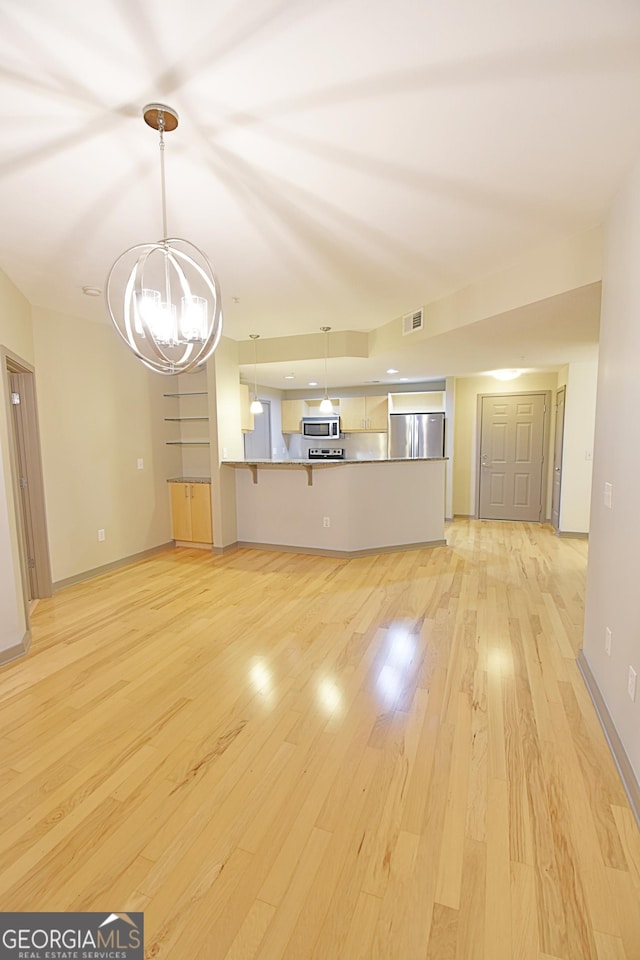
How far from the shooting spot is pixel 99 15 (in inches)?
48.6

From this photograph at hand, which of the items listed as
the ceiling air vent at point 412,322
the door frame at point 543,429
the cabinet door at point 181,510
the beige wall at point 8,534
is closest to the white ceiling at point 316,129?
the beige wall at point 8,534

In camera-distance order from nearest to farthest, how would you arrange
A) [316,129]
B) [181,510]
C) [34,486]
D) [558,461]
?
1. [316,129]
2. [34,486]
3. [181,510]
4. [558,461]

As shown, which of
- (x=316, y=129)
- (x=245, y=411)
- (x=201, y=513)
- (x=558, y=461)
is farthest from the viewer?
(x=558, y=461)

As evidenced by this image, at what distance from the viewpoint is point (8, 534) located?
2.86 m

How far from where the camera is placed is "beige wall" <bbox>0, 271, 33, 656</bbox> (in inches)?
111

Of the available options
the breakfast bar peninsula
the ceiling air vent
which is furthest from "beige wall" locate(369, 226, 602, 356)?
the breakfast bar peninsula

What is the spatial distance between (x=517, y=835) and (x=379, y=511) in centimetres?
372

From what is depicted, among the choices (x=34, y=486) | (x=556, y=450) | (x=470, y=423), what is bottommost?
(x=34, y=486)

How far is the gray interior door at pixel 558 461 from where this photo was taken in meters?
5.96

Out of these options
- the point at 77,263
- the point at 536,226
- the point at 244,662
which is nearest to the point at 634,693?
the point at 244,662

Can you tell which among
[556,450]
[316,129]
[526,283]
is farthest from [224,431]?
[556,450]

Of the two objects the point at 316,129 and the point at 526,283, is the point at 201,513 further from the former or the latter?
the point at 316,129

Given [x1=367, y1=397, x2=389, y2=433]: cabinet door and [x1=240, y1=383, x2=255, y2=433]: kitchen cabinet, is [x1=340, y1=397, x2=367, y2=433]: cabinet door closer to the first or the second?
[x1=367, y1=397, x2=389, y2=433]: cabinet door

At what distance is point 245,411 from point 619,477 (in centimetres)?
448
